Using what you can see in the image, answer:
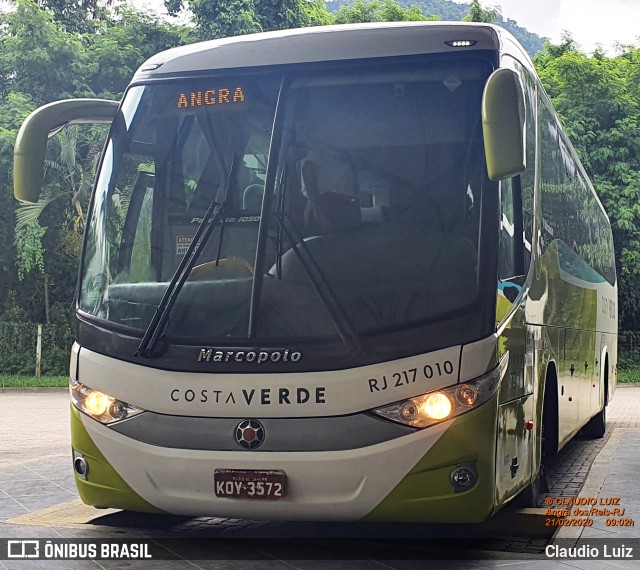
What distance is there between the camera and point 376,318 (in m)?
6.04

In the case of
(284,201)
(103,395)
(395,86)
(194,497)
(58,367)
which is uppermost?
(395,86)

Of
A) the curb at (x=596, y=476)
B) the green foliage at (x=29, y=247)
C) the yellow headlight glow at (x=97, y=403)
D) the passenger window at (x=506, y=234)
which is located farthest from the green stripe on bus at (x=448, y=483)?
the green foliage at (x=29, y=247)

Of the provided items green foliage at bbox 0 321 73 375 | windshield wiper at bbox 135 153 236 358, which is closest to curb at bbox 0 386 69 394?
green foliage at bbox 0 321 73 375

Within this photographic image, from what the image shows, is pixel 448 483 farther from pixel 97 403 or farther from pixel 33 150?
pixel 33 150

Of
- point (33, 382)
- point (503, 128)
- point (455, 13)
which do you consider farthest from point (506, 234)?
point (455, 13)

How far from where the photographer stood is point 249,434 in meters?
Answer: 6.01

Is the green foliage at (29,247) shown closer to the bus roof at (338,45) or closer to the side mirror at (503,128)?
the bus roof at (338,45)

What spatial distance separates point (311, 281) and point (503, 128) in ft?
4.35

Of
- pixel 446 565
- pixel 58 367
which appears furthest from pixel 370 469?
pixel 58 367

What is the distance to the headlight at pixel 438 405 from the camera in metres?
5.89

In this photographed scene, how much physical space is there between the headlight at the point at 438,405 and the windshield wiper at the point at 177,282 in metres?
1.32

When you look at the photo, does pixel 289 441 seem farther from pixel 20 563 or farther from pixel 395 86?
pixel 395 86

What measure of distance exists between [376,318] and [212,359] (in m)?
0.93

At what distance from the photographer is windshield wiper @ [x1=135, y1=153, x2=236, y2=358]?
6270 mm
